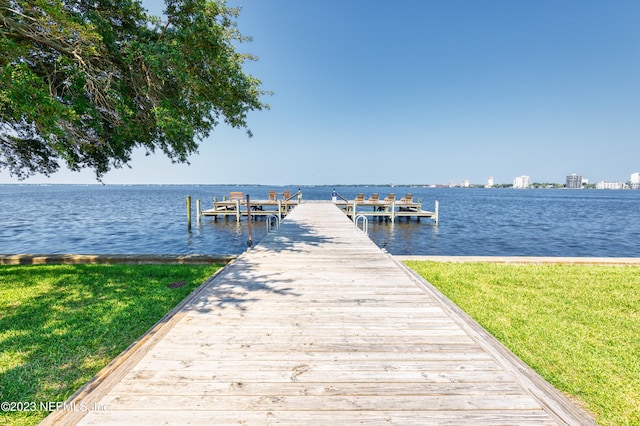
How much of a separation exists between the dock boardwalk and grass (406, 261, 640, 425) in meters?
1.21

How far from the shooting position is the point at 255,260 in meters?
Result: 6.41

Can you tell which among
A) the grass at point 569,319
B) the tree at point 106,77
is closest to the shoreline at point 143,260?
the grass at point 569,319

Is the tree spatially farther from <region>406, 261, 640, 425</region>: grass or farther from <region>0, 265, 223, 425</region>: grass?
<region>406, 261, 640, 425</region>: grass

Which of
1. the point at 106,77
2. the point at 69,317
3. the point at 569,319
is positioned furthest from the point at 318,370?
the point at 106,77

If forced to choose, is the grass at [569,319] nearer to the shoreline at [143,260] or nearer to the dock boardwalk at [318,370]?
the shoreline at [143,260]

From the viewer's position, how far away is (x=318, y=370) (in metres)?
2.59

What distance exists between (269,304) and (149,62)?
5.61 meters

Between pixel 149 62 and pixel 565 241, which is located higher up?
pixel 149 62

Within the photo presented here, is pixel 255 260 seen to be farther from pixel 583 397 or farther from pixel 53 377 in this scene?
pixel 583 397

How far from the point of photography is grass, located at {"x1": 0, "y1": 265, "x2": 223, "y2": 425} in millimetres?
3143

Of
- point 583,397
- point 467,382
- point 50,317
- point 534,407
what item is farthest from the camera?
point 50,317

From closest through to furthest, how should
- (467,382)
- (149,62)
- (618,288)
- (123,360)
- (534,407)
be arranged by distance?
(534,407)
(467,382)
(123,360)
(149,62)
(618,288)

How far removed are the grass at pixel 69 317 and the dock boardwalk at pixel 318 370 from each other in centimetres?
116

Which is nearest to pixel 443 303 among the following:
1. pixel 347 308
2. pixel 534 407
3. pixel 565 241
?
pixel 347 308
